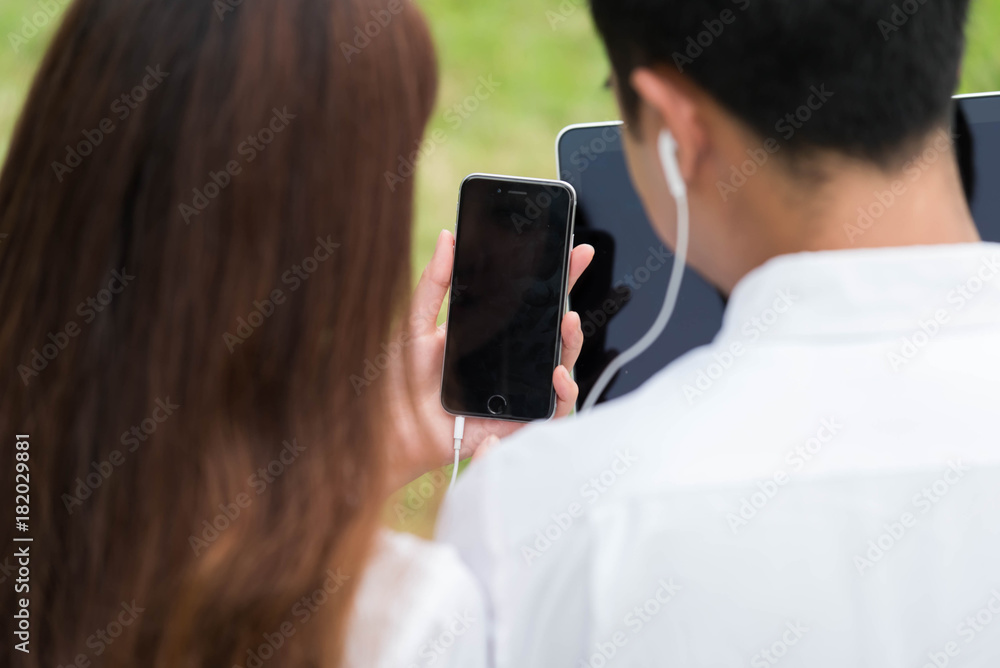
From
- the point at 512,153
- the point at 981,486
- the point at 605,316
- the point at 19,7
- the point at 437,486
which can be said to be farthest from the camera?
the point at 19,7

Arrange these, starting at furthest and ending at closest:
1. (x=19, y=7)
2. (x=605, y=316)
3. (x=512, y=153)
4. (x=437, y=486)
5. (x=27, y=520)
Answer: (x=19, y=7)
(x=512, y=153)
(x=437, y=486)
(x=605, y=316)
(x=27, y=520)

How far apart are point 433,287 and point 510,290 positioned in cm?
10

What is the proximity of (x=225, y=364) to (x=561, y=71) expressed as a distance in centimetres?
164

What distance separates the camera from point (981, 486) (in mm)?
598

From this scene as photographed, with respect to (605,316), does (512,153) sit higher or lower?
higher

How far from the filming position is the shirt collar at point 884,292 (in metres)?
0.63

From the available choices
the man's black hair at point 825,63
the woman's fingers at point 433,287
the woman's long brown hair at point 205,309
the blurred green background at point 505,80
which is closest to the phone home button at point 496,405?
the woman's fingers at point 433,287

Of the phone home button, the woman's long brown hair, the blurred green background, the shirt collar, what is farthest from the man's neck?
the blurred green background

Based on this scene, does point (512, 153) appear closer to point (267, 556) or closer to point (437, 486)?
point (437, 486)

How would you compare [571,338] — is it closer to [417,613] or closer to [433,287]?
[433,287]

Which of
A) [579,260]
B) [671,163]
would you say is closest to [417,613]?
[671,163]

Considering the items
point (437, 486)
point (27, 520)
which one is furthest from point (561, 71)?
point (27, 520)

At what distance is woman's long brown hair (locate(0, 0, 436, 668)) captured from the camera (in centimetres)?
63

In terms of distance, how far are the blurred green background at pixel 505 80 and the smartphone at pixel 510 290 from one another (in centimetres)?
90
